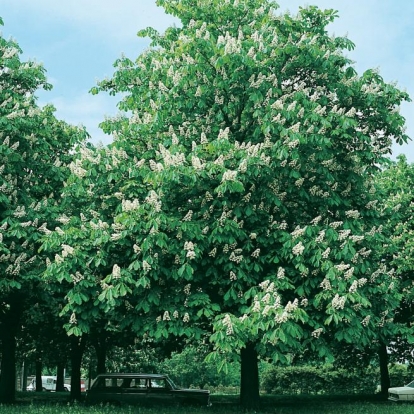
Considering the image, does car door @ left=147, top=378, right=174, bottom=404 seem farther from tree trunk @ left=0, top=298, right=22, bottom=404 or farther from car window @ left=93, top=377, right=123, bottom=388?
tree trunk @ left=0, top=298, right=22, bottom=404

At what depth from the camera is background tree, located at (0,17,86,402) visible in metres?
19.5

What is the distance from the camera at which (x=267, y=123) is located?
16.5 m

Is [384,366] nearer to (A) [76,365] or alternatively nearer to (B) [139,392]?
(B) [139,392]

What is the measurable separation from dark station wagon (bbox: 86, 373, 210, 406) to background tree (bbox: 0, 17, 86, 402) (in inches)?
148

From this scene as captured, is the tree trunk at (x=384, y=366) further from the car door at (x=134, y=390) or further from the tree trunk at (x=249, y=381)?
the tree trunk at (x=249, y=381)

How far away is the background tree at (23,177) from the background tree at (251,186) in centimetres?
307

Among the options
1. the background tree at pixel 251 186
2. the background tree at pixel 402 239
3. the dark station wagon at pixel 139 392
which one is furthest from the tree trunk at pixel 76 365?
the background tree at pixel 402 239

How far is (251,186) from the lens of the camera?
681 inches

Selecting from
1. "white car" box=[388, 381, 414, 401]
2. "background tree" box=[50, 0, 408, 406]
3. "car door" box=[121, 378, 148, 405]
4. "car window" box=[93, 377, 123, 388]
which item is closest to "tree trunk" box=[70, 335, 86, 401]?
"car window" box=[93, 377, 123, 388]

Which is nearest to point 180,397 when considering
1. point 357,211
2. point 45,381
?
point 357,211

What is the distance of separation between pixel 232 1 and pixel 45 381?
6881cm

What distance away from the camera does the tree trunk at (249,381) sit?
20234mm

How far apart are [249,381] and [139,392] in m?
7.99

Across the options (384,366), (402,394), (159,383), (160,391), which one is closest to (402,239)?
(402,394)
